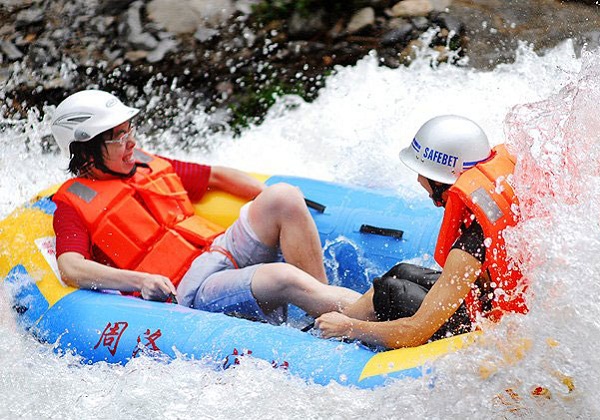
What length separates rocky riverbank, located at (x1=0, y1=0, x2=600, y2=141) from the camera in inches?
287

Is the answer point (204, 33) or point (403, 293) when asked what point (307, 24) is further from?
point (403, 293)

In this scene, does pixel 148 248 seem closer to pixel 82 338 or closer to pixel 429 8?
pixel 82 338

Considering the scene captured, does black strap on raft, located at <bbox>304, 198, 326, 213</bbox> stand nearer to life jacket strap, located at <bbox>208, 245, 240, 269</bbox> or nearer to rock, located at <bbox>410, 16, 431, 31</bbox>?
life jacket strap, located at <bbox>208, 245, 240, 269</bbox>

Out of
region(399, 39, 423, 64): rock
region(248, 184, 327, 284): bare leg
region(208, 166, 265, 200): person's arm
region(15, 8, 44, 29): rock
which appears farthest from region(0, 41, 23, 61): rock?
region(248, 184, 327, 284): bare leg

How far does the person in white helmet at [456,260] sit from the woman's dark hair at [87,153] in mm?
1339

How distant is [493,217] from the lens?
298 cm

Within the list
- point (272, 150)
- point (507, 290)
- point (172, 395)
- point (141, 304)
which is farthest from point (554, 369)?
point (272, 150)

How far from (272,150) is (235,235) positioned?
6.38 ft

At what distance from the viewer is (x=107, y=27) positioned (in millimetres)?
7578

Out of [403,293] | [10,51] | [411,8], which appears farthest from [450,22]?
[403,293]

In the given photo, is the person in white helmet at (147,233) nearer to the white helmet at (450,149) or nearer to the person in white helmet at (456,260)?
the person in white helmet at (456,260)

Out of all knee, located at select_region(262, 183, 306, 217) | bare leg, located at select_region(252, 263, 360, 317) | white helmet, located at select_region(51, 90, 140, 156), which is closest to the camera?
bare leg, located at select_region(252, 263, 360, 317)

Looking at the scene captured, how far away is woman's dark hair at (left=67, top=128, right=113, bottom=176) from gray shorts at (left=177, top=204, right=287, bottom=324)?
2.07ft

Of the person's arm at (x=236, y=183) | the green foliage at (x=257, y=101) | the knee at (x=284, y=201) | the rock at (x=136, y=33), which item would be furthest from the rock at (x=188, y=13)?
the knee at (x=284, y=201)
